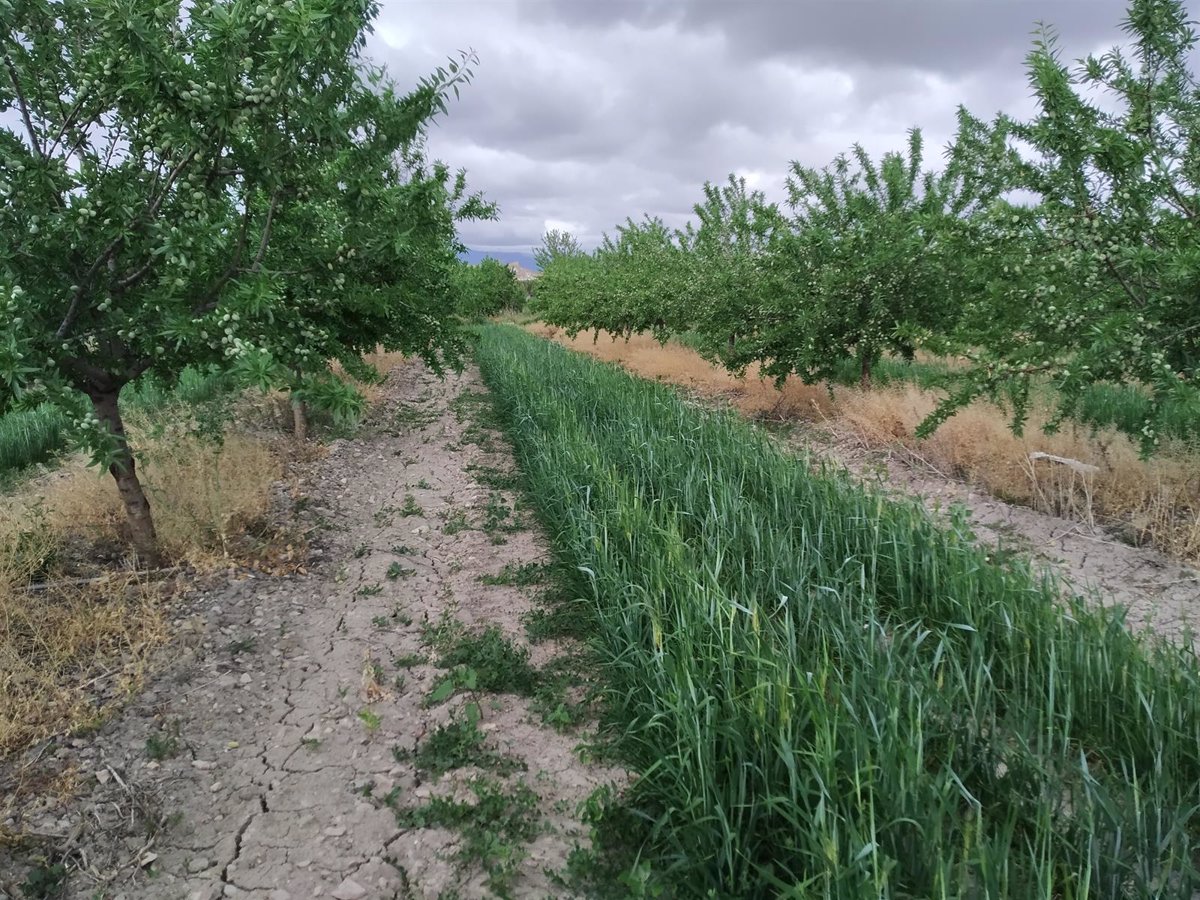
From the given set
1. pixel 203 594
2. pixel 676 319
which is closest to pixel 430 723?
pixel 203 594

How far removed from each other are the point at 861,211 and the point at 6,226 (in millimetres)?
8839

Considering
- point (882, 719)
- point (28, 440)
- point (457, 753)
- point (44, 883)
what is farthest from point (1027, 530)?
point (28, 440)

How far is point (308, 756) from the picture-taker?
2.96m

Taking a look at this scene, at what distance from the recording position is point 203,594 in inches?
168

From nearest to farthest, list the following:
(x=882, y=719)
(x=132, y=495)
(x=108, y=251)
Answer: (x=882, y=719) < (x=108, y=251) < (x=132, y=495)

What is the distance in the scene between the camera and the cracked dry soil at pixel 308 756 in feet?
7.63

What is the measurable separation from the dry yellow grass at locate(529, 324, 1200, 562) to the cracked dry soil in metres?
3.97

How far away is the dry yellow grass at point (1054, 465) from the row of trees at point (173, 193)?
202 inches

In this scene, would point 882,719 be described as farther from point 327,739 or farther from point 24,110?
point 24,110

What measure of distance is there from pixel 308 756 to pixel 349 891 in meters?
0.83

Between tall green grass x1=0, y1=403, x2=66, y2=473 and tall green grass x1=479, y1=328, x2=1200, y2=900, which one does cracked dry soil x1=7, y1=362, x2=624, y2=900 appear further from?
tall green grass x1=0, y1=403, x2=66, y2=473

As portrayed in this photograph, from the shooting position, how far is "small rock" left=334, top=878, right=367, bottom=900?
2230 millimetres

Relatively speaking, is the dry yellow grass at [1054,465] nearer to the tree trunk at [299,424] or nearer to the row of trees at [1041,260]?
the row of trees at [1041,260]

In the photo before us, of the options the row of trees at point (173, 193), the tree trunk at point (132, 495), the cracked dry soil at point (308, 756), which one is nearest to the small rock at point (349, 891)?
the cracked dry soil at point (308, 756)
